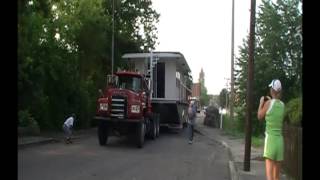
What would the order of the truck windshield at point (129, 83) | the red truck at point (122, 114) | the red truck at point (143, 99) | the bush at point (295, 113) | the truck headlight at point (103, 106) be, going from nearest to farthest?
the bush at point (295, 113) < the red truck at point (122, 114) < the red truck at point (143, 99) < the truck headlight at point (103, 106) < the truck windshield at point (129, 83)

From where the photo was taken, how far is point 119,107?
24.8 m

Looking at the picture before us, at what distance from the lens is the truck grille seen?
80.9 feet

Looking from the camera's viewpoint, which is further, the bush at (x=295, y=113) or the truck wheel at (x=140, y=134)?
the truck wheel at (x=140, y=134)

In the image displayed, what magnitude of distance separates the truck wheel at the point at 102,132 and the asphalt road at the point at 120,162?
42 cm

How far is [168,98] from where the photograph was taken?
33.6m

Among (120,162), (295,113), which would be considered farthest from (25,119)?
(295,113)

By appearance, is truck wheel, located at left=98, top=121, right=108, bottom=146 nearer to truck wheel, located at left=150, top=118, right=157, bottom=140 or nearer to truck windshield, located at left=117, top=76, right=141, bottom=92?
truck windshield, located at left=117, top=76, right=141, bottom=92

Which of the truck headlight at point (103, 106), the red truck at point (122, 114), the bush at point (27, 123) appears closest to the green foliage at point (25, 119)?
the bush at point (27, 123)

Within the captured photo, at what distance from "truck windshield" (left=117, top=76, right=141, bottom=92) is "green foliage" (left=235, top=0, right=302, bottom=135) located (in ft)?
31.8

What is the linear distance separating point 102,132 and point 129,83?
298 centimetres

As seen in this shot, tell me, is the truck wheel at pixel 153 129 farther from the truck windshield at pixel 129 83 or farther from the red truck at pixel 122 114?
the red truck at pixel 122 114

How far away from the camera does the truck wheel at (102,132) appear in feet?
82.0
